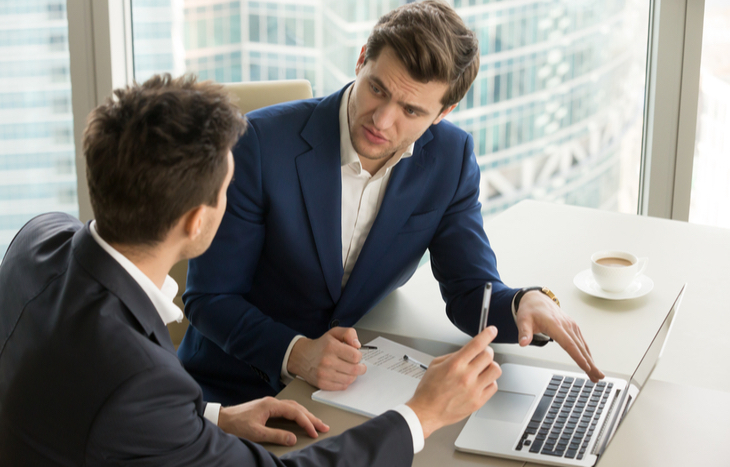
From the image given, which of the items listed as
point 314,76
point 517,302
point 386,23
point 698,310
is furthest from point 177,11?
point 698,310

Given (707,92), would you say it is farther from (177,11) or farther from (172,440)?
(172,440)

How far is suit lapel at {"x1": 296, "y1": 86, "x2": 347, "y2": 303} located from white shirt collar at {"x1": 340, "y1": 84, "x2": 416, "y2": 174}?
0.02m

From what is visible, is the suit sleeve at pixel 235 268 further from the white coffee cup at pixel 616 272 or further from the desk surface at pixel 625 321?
the white coffee cup at pixel 616 272

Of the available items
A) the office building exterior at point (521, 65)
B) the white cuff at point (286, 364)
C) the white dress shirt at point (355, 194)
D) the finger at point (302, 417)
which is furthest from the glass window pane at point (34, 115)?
the finger at point (302, 417)

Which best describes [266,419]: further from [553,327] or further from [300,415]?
[553,327]

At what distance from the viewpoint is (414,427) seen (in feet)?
3.40

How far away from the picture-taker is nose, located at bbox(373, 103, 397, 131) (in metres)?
1.46

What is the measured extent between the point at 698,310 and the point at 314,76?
205 centimetres

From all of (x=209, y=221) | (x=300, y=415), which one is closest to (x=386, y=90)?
(x=209, y=221)

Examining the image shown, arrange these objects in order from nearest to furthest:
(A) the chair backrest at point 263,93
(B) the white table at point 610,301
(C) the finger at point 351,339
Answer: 1. (C) the finger at point 351,339
2. (B) the white table at point 610,301
3. (A) the chair backrest at point 263,93

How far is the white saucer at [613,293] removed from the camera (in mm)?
1601

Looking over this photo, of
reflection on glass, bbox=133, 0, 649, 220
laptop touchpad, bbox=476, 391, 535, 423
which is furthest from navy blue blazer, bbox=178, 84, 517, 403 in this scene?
reflection on glass, bbox=133, 0, 649, 220

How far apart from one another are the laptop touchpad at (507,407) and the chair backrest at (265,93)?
3.27 feet

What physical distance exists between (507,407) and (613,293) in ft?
1.82
